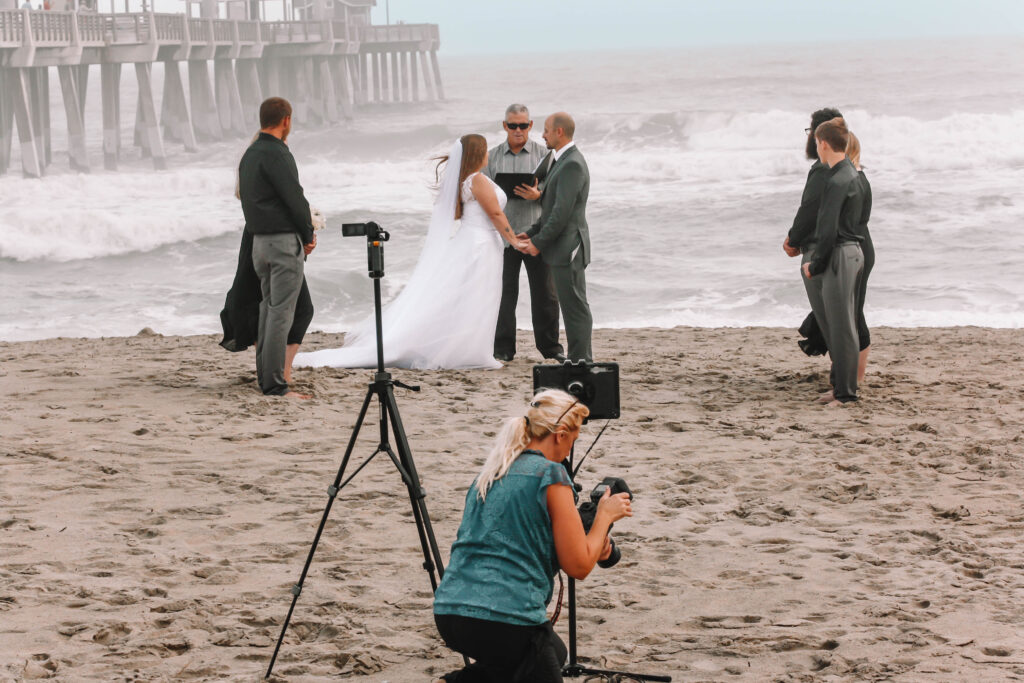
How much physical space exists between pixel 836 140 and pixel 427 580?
3811mm

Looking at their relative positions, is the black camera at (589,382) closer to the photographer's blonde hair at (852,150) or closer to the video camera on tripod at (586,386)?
the video camera on tripod at (586,386)

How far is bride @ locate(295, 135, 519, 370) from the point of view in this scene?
8.21 m

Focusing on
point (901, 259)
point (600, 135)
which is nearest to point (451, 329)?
point (901, 259)

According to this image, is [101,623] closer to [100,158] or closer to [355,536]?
[355,536]

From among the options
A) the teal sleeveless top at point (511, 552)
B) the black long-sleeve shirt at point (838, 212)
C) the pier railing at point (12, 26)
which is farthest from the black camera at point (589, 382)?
the pier railing at point (12, 26)

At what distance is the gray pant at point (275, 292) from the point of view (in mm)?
7000

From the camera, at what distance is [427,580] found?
4.48 m

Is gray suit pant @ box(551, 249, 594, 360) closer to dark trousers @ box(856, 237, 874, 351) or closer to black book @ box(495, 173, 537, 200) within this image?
black book @ box(495, 173, 537, 200)

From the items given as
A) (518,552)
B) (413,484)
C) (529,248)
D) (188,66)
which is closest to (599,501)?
(518,552)

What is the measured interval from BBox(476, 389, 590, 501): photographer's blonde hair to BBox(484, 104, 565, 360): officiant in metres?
5.25

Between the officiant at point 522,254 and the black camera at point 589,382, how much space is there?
192 inches

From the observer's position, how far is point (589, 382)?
136 inches

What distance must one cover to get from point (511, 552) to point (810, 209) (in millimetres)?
4602

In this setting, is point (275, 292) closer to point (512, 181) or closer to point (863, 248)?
point (512, 181)
